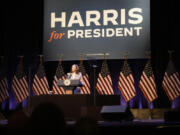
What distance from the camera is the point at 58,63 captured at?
8906 mm

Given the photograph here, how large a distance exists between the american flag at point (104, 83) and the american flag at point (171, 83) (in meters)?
1.50

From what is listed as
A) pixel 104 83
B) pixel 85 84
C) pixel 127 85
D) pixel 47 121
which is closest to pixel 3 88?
pixel 85 84

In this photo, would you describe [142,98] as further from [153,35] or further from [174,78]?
[153,35]

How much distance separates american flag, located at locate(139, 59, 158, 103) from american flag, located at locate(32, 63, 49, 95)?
2.78 meters

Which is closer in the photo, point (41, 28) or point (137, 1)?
point (137, 1)

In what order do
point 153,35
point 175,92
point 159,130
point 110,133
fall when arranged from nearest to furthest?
1. point 159,130
2. point 110,133
3. point 175,92
4. point 153,35

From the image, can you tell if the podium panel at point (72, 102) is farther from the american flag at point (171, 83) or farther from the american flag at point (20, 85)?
the american flag at point (20, 85)

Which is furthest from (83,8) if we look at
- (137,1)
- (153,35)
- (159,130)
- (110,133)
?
(159,130)

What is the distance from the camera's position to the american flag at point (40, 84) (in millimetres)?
8500

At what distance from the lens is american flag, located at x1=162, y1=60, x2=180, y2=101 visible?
775cm

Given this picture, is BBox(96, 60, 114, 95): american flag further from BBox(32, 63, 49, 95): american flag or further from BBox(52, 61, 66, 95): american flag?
BBox(32, 63, 49, 95): american flag

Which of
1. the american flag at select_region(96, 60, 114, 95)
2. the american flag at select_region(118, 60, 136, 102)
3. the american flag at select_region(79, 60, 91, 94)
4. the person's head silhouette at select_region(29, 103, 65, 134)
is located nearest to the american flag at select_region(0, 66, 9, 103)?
the american flag at select_region(79, 60, 91, 94)

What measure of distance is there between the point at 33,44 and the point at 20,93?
1612 millimetres

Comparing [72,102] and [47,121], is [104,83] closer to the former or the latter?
[72,102]
